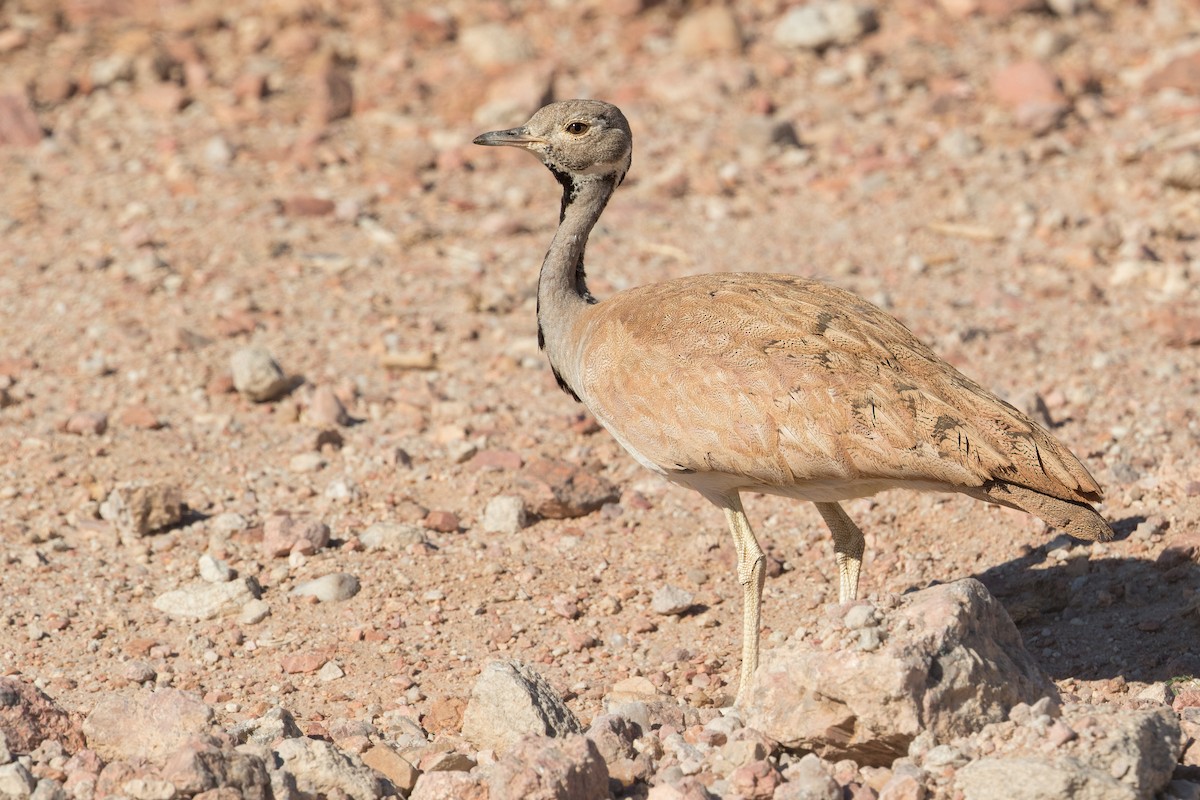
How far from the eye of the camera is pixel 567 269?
5.38 m

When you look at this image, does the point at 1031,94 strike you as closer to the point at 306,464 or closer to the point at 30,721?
the point at 306,464

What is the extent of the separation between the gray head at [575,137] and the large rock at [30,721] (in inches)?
99.0

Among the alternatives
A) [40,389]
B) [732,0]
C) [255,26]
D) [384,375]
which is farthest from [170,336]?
[732,0]

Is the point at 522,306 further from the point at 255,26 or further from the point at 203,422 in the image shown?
the point at 255,26

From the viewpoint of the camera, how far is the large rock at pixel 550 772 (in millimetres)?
Result: 3596

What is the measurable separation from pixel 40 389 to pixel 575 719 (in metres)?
3.85

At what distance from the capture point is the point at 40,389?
22.6ft

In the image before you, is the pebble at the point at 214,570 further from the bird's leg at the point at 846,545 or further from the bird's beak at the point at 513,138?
the bird's leg at the point at 846,545

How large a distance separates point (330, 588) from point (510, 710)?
1.46 metres

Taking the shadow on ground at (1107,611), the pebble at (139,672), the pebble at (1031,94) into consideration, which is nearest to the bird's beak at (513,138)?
the pebble at (139,672)

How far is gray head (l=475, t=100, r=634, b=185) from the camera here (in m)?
5.36

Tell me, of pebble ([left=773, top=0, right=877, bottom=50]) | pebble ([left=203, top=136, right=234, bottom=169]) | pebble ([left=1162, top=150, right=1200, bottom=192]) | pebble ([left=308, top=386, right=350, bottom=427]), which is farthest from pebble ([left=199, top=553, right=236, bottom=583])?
pebble ([left=773, top=0, right=877, bottom=50])

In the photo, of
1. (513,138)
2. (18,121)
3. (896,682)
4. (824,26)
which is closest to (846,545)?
(896,682)

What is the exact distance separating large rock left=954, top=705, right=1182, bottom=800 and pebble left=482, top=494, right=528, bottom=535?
257cm
